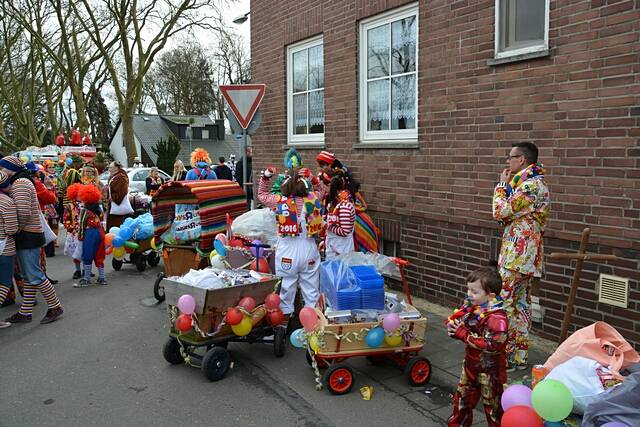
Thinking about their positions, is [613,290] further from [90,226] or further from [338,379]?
[90,226]

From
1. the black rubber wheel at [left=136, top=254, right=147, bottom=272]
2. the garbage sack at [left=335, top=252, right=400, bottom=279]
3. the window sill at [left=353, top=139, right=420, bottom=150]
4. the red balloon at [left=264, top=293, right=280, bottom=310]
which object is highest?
the window sill at [left=353, top=139, right=420, bottom=150]

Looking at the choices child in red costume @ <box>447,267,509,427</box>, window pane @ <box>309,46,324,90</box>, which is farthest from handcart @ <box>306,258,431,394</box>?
window pane @ <box>309,46,324,90</box>

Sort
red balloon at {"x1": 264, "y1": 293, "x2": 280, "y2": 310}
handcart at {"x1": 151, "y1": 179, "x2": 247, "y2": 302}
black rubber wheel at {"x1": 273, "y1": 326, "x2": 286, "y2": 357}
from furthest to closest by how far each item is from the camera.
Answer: handcart at {"x1": 151, "y1": 179, "x2": 247, "y2": 302} < black rubber wheel at {"x1": 273, "y1": 326, "x2": 286, "y2": 357} < red balloon at {"x1": 264, "y1": 293, "x2": 280, "y2": 310}

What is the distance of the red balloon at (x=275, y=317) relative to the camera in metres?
5.43

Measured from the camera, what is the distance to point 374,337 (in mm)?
4559

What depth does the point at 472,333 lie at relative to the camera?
361 centimetres

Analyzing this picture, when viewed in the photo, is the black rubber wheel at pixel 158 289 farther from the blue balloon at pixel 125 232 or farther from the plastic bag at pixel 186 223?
the blue balloon at pixel 125 232

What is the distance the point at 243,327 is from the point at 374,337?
49.9 inches

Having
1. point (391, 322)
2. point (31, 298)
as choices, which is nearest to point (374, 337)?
point (391, 322)

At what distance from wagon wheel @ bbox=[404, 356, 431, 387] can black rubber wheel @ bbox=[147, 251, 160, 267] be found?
644 cm

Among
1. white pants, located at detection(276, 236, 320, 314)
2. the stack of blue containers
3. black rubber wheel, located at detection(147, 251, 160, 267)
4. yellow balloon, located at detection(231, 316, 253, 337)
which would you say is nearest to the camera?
the stack of blue containers

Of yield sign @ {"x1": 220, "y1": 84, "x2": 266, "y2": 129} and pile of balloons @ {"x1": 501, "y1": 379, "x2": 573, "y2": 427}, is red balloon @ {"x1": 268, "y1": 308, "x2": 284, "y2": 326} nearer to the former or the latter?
pile of balloons @ {"x1": 501, "y1": 379, "x2": 573, "y2": 427}

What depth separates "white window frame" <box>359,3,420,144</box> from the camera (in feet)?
23.8

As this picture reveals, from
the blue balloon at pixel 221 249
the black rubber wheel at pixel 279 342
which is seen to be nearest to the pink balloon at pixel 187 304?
the black rubber wheel at pixel 279 342
